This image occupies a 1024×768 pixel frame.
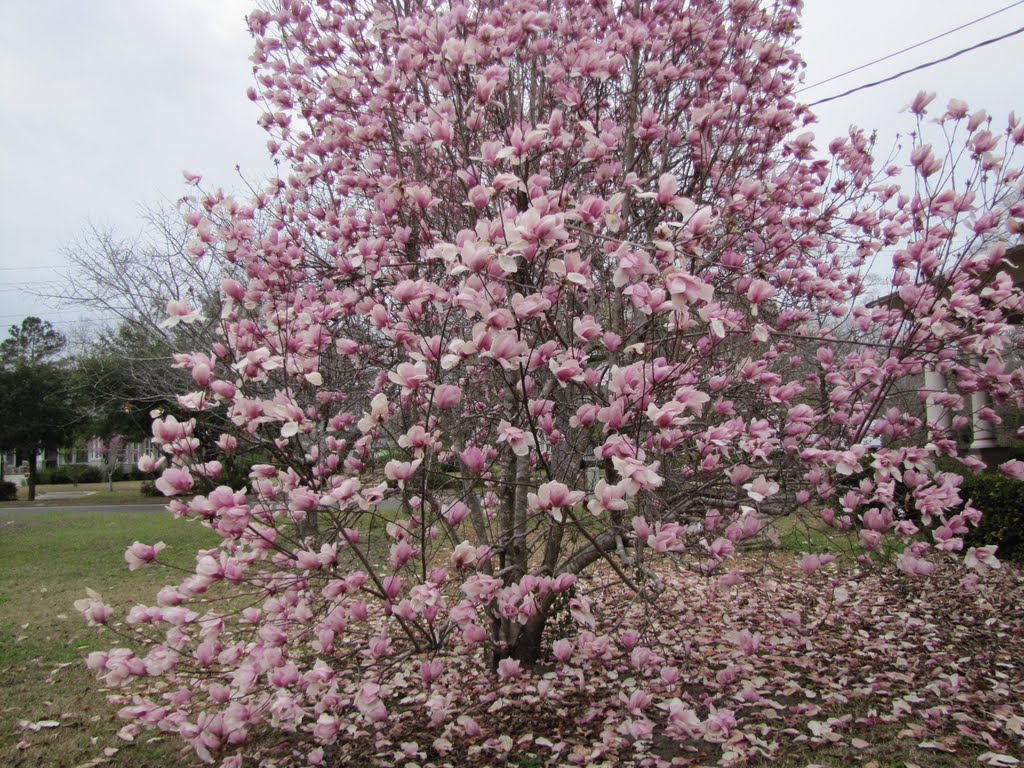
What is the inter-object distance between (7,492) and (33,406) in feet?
13.2

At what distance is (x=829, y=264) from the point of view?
147 inches

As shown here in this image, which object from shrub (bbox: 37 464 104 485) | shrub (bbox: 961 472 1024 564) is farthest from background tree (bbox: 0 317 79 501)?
shrub (bbox: 961 472 1024 564)

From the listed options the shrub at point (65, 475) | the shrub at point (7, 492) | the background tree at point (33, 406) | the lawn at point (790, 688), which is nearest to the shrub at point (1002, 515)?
the lawn at point (790, 688)

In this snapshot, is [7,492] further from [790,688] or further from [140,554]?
[790,688]

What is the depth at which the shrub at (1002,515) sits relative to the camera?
623 centimetres

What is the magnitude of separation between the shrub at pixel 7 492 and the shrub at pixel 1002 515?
25787 millimetres

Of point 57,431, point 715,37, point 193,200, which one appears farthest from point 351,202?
point 57,431

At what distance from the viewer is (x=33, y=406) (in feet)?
67.1

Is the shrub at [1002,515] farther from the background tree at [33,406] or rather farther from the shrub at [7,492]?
the shrub at [7,492]

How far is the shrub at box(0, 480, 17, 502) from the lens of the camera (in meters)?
21.9

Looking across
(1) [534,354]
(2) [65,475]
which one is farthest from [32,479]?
(1) [534,354]

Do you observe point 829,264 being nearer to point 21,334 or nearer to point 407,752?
point 407,752

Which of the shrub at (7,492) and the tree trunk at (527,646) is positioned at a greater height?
the tree trunk at (527,646)

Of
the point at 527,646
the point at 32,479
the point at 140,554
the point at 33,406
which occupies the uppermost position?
the point at 33,406
